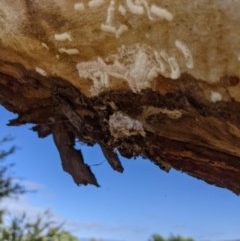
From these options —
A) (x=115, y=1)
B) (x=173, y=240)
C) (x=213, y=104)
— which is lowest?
(x=213, y=104)

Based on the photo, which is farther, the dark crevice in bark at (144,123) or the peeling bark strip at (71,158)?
the peeling bark strip at (71,158)

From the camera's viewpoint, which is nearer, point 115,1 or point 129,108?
point 115,1

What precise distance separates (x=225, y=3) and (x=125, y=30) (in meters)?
0.21

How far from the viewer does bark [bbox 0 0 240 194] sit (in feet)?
3.36

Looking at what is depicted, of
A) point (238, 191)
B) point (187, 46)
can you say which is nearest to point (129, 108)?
point (187, 46)

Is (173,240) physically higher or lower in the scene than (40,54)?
higher

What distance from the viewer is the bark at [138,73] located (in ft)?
3.36

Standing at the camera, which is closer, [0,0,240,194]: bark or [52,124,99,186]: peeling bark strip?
[0,0,240,194]: bark

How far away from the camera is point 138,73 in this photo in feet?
3.73

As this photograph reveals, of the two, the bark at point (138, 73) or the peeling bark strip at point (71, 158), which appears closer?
the bark at point (138, 73)

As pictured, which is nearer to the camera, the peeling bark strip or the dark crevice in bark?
the dark crevice in bark

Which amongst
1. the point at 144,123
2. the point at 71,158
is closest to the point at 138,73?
the point at 144,123

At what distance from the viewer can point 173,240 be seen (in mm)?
7703

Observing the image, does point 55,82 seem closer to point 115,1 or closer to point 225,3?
point 115,1
